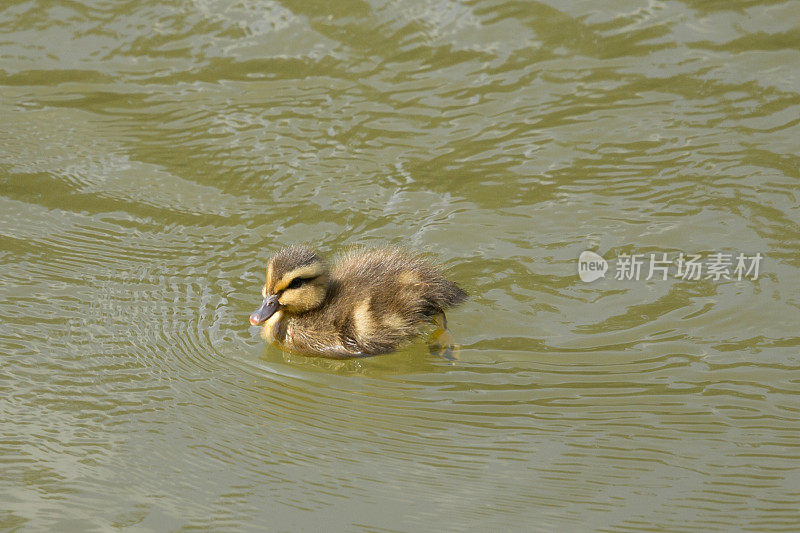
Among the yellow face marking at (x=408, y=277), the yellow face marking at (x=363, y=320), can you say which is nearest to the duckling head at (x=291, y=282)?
the yellow face marking at (x=363, y=320)

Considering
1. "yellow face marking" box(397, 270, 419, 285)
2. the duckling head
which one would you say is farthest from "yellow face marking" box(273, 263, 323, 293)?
"yellow face marking" box(397, 270, 419, 285)

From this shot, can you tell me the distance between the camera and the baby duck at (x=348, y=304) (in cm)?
428

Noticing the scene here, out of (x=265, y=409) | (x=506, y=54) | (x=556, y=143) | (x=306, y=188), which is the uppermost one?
(x=506, y=54)

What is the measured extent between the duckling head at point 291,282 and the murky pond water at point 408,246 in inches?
7.5

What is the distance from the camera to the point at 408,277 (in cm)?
443

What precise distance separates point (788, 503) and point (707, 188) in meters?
2.27

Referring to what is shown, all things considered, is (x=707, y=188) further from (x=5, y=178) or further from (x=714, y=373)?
(x=5, y=178)

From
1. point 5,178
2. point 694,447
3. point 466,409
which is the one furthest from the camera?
point 5,178

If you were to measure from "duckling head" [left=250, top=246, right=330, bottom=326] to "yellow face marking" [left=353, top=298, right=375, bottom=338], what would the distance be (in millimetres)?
182

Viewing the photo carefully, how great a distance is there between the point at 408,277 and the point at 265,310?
62 cm

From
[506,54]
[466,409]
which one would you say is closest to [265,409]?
[466,409]

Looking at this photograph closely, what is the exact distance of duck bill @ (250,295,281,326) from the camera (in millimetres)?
4172

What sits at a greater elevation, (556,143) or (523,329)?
(556,143)

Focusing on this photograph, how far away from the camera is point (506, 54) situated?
253 inches
